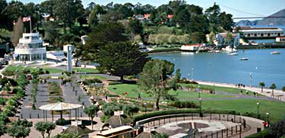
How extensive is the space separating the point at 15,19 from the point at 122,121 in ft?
220

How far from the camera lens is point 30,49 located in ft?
208

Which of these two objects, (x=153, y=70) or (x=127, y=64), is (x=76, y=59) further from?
(x=153, y=70)

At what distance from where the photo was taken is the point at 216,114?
2812 cm

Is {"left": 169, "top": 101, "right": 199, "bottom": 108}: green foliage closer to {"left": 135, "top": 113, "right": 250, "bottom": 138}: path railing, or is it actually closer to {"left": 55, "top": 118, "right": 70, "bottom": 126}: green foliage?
{"left": 135, "top": 113, "right": 250, "bottom": 138}: path railing

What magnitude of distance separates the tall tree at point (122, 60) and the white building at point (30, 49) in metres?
17.0

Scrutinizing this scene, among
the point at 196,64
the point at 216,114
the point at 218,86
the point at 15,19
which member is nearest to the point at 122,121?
the point at 216,114

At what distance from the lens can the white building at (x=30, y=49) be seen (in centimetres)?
6338

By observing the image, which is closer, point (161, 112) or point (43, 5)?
point (161, 112)

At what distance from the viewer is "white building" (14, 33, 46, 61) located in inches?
2495

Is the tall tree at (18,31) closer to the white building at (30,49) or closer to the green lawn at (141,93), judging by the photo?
the white building at (30,49)

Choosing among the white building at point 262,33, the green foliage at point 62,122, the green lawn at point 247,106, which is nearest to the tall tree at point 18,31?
the green lawn at point 247,106

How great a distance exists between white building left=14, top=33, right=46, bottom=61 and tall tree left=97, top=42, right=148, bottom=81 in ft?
55.9

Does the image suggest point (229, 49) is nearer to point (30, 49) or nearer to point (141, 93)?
point (30, 49)

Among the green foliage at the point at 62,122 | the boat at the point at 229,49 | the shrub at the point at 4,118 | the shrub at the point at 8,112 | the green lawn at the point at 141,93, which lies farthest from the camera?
the boat at the point at 229,49
